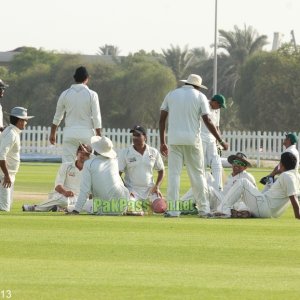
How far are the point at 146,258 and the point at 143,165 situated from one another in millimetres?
6738

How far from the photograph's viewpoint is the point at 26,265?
1128 centimetres

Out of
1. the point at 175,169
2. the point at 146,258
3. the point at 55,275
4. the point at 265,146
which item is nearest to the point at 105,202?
the point at 175,169

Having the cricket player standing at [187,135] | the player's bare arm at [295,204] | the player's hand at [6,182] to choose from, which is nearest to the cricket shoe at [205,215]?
the cricket player standing at [187,135]

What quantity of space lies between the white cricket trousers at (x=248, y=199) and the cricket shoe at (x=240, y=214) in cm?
6

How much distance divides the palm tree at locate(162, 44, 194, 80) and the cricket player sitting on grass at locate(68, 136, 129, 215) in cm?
7013

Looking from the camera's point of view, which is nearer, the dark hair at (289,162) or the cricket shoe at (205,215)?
the dark hair at (289,162)

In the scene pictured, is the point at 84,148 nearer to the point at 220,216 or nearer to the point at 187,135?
the point at 187,135

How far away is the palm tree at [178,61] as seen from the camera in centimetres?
8788

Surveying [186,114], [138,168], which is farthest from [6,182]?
[186,114]

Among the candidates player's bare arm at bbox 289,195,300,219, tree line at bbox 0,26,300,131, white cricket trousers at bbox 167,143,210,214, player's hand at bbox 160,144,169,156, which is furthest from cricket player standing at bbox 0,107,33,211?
tree line at bbox 0,26,300,131

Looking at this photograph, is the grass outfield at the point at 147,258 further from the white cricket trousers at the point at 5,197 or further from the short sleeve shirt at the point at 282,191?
the white cricket trousers at the point at 5,197

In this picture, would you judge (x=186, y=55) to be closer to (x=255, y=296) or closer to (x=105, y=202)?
(x=105, y=202)

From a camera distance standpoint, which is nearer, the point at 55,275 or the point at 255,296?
the point at 255,296

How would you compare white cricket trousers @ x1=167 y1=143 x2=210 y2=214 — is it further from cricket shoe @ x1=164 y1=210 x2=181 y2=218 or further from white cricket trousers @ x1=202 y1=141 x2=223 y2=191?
white cricket trousers @ x1=202 y1=141 x2=223 y2=191
